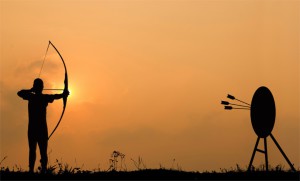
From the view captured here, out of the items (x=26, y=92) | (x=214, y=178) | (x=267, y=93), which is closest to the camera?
(x=214, y=178)

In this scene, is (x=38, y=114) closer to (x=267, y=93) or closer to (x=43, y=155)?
(x=43, y=155)

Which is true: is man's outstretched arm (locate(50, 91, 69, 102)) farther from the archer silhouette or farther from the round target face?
the round target face

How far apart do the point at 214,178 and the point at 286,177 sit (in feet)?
5.56

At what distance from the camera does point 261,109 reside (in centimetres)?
1652

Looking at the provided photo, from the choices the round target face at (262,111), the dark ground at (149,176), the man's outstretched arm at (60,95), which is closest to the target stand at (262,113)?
the round target face at (262,111)

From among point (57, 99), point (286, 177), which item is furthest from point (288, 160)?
point (57, 99)

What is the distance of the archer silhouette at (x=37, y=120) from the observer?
1391 centimetres

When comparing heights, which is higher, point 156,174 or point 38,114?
point 38,114

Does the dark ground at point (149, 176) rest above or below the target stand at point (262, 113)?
below

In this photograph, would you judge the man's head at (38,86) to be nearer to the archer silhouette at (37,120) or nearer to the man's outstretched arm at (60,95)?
the archer silhouette at (37,120)

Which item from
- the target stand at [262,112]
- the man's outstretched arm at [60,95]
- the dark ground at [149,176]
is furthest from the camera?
the target stand at [262,112]

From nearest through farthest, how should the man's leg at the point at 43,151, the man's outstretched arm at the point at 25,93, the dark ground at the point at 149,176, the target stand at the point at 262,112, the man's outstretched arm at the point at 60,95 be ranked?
the dark ground at the point at 149,176 → the man's leg at the point at 43,151 → the man's outstretched arm at the point at 25,93 → the man's outstretched arm at the point at 60,95 → the target stand at the point at 262,112

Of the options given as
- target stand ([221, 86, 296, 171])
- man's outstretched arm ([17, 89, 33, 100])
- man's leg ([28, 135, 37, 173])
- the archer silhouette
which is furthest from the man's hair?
target stand ([221, 86, 296, 171])

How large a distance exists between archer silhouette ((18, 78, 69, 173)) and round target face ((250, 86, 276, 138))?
20.6 feet
